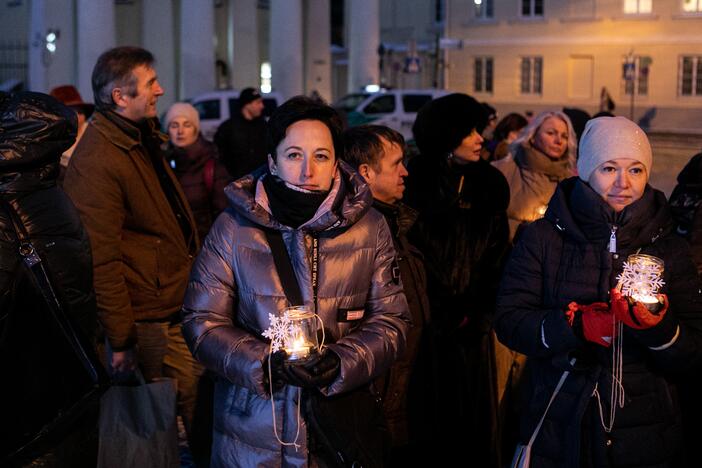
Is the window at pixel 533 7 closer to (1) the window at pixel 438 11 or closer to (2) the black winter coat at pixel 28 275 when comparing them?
(1) the window at pixel 438 11

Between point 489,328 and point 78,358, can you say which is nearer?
point 78,358

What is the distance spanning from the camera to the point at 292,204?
12.2 feet

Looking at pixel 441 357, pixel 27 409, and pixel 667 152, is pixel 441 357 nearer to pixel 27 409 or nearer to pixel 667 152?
pixel 27 409

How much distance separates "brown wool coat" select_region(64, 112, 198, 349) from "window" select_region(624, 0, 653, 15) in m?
41.1

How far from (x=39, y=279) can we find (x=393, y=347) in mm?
1289

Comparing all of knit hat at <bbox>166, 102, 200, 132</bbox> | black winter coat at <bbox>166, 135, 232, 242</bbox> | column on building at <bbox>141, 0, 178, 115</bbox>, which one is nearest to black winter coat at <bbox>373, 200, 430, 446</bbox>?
black winter coat at <bbox>166, 135, 232, 242</bbox>

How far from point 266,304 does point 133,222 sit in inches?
65.3

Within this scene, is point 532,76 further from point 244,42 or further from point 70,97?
point 70,97

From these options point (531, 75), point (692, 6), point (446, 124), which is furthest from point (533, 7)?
point (446, 124)

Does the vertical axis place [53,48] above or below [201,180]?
above

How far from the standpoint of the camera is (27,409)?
3.67 m

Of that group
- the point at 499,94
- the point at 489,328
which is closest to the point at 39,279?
the point at 489,328

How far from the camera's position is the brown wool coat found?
194 inches

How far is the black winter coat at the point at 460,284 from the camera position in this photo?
5031 mm
